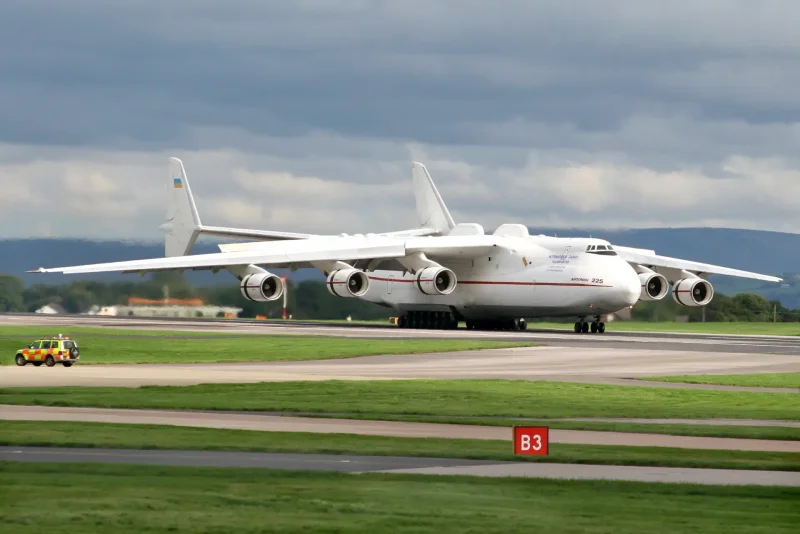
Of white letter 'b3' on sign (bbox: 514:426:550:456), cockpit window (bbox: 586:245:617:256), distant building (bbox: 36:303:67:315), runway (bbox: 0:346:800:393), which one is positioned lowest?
runway (bbox: 0:346:800:393)

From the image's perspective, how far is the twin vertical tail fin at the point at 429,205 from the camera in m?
88.6

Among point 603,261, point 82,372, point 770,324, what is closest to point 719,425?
point 82,372

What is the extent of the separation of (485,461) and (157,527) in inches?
274

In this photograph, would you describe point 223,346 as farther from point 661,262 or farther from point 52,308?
point 661,262

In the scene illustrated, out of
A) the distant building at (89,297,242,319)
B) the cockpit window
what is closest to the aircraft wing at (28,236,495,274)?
the distant building at (89,297,242,319)

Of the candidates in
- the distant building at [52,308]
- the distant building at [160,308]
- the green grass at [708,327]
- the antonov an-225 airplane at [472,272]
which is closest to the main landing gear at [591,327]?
the antonov an-225 airplane at [472,272]

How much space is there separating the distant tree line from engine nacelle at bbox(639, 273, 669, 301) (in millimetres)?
6851

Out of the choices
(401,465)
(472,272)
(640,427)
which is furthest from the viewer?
(472,272)

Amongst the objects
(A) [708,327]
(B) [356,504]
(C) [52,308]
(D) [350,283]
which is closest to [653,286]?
(A) [708,327]

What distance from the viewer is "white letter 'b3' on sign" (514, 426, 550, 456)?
63.7 ft

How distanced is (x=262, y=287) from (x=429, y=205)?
2171 cm

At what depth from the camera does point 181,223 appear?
8706 cm

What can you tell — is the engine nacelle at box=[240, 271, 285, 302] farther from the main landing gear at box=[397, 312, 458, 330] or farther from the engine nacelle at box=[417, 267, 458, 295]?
the main landing gear at box=[397, 312, 458, 330]

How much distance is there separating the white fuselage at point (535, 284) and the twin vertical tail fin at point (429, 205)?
9.71 meters
